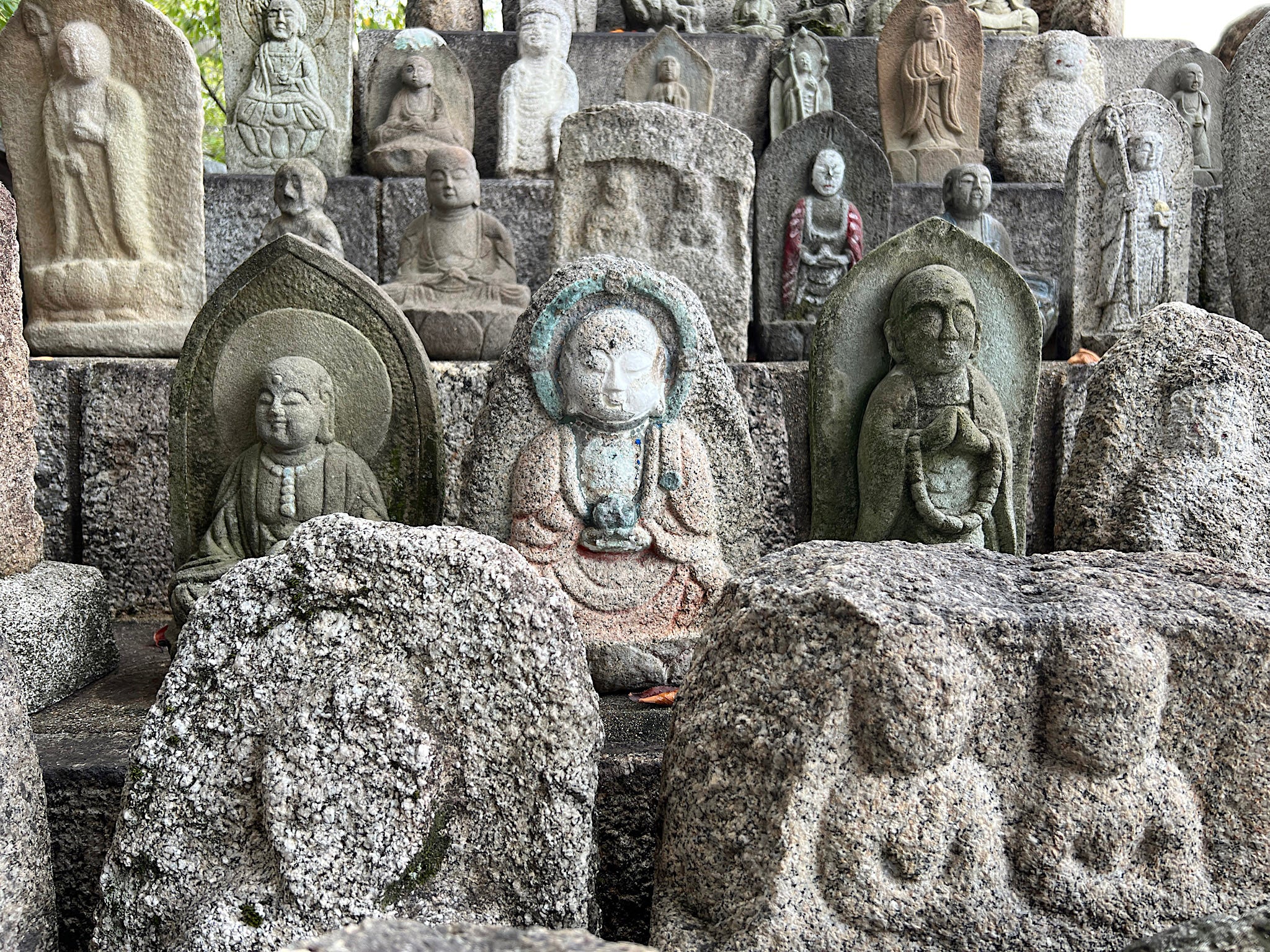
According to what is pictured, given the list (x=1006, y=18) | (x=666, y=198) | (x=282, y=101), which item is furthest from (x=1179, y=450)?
(x=1006, y=18)

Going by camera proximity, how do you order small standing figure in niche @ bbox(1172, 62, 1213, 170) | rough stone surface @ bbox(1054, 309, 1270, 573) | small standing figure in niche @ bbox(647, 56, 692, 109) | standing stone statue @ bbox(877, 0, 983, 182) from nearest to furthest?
rough stone surface @ bbox(1054, 309, 1270, 573) → small standing figure in niche @ bbox(647, 56, 692, 109) → standing stone statue @ bbox(877, 0, 983, 182) → small standing figure in niche @ bbox(1172, 62, 1213, 170)

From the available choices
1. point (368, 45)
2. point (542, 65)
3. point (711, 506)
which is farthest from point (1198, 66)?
point (711, 506)

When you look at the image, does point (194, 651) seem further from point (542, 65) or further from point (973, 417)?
point (542, 65)

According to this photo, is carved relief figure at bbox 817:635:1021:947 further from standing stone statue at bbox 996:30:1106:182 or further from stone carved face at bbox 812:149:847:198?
standing stone statue at bbox 996:30:1106:182

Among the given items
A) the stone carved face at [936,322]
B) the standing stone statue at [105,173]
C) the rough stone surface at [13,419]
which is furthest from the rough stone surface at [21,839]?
the standing stone statue at [105,173]

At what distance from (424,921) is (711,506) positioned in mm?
1598

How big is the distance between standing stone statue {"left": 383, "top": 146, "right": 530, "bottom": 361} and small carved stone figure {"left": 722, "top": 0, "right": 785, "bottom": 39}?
408 centimetres

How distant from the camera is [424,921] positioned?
1880 mm

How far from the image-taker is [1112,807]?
183 centimetres

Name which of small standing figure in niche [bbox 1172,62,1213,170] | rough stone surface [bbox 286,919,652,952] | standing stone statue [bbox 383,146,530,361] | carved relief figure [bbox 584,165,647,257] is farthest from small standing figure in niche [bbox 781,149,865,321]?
rough stone surface [bbox 286,919,652,952]

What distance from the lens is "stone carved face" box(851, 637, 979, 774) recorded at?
1759 mm

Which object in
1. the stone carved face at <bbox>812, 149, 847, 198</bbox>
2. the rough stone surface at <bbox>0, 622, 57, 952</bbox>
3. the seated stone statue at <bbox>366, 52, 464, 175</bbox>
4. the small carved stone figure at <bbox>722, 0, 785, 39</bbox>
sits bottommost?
the rough stone surface at <bbox>0, 622, 57, 952</bbox>

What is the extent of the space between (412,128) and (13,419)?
456cm

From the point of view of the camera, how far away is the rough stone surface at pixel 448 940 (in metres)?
1.29
